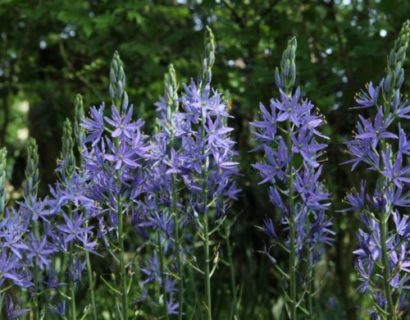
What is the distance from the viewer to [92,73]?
20.1ft

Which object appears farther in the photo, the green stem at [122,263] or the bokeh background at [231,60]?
the bokeh background at [231,60]

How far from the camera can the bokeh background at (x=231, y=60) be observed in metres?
4.47

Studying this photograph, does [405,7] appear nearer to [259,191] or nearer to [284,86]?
[284,86]

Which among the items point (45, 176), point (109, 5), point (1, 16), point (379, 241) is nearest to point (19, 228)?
point (379, 241)

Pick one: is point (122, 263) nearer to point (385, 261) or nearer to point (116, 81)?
point (116, 81)

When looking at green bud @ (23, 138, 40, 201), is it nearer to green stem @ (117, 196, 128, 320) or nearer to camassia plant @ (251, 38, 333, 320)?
green stem @ (117, 196, 128, 320)

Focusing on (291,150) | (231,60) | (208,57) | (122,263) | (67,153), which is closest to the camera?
(291,150)

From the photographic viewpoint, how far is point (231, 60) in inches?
199

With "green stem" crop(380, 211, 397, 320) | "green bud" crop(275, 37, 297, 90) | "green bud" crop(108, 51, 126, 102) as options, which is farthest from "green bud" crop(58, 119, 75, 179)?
"green stem" crop(380, 211, 397, 320)

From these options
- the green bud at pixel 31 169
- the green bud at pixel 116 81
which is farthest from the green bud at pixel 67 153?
the green bud at pixel 116 81

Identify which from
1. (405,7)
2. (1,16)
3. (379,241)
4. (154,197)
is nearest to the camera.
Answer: (379,241)

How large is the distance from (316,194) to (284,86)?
1.45 ft

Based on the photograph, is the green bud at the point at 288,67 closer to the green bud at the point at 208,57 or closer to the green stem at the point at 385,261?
the green bud at the point at 208,57

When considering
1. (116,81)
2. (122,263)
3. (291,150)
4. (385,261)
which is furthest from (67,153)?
(385,261)
